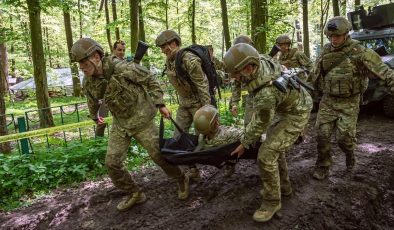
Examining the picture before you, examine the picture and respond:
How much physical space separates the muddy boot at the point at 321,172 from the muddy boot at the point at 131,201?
8.06 feet

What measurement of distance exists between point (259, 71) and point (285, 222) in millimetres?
1712

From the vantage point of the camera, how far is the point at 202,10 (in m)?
27.2

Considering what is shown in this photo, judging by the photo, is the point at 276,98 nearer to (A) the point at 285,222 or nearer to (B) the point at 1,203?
(A) the point at 285,222

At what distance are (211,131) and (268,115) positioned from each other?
942 millimetres

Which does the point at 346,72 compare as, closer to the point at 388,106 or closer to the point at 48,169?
the point at 388,106

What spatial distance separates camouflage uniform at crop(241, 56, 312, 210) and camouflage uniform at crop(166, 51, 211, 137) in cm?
114

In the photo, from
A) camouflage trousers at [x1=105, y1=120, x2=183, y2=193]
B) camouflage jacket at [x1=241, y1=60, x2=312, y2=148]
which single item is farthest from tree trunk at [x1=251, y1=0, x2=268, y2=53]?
camouflage jacket at [x1=241, y1=60, x2=312, y2=148]

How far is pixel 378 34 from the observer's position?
30.5 ft

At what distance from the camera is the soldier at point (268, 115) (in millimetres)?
3654

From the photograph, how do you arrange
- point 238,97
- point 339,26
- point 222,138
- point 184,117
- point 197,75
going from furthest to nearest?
point 238,97 < point 184,117 < point 197,75 < point 339,26 < point 222,138

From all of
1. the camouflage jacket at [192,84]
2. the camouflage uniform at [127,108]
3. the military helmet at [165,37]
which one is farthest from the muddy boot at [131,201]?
the military helmet at [165,37]

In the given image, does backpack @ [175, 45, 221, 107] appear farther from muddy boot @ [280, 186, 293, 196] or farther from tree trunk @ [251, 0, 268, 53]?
tree trunk @ [251, 0, 268, 53]

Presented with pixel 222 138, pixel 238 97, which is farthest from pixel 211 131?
pixel 238 97

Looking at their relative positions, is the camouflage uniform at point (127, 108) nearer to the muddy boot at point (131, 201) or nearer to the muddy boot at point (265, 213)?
the muddy boot at point (131, 201)
